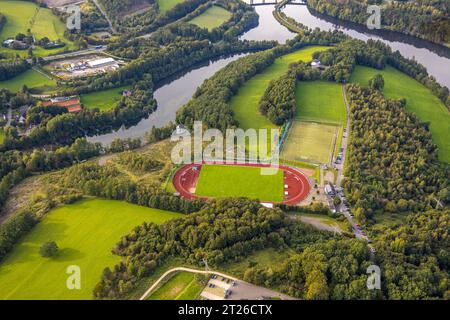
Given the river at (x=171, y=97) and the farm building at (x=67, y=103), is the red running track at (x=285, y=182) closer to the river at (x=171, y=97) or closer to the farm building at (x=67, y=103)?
the river at (x=171, y=97)

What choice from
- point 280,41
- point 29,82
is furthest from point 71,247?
point 280,41

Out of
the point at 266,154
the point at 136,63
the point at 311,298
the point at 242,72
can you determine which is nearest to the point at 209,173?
the point at 266,154

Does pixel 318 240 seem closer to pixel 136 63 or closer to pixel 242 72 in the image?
pixel 242 72

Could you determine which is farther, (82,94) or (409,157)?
(82,94)

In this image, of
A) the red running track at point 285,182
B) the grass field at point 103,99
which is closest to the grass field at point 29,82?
the grass field at point 103,99

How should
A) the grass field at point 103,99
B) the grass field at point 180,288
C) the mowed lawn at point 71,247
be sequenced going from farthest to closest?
the grass field at point 103,99
the mowed lawn at point 71,247
the grass field at point 180,288

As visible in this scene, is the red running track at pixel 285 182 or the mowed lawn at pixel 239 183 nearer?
the red running track at pixel 285 182
